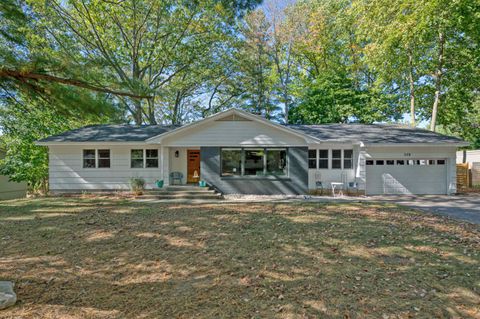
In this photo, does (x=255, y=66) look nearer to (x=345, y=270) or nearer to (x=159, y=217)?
(x=159, y=217)

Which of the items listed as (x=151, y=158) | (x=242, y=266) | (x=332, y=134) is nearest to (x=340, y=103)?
(x=332, y=134)

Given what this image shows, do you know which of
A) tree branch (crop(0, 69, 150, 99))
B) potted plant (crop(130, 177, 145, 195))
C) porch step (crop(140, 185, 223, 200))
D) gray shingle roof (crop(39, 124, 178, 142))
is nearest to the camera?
tree branch (crop(0, 69, 150, 99))

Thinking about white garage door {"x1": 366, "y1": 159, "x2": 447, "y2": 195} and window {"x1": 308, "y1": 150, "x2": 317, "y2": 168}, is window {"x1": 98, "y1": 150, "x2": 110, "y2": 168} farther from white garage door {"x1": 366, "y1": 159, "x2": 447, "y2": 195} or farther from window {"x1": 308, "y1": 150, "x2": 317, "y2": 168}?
white garage door {"x1": 366, "y1": 159, "x2": 447, "y2": 195}

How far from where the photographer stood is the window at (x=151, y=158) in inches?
526

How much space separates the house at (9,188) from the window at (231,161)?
14.1 metres

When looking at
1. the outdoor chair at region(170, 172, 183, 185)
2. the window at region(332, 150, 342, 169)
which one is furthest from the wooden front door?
the window at region(332, 150, 342, 169)

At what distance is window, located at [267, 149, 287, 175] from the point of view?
12.7 metres

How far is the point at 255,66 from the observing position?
76.8 feet

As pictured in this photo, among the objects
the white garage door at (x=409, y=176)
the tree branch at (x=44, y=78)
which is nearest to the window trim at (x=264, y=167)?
the white garage door at (x=409, y=176)

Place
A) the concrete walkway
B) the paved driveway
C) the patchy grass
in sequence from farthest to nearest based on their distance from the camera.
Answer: the concrete walkway → the paved driveway → the patchy grass

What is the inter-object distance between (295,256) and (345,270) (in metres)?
0.86

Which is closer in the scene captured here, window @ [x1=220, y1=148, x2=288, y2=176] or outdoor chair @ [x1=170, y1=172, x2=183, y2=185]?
window @ [x1=220, y1=148, x2=288, y2=176]

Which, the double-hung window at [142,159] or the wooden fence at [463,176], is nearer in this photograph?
the double-hung window at [142,159]

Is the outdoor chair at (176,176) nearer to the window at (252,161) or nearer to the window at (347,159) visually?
the window at (252,161)
